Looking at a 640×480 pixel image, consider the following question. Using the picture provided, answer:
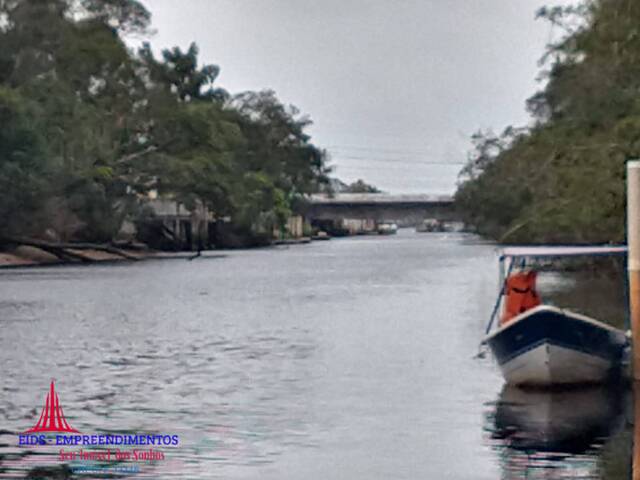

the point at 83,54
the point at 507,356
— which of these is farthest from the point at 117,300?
the point at 83,54

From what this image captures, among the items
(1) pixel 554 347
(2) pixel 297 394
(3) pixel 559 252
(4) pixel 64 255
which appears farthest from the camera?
(4) pixel 64 255

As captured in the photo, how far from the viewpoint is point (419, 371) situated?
27.3 meters

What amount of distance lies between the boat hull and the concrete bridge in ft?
515

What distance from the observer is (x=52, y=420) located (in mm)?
20406

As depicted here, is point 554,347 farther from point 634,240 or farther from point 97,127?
point 97,127

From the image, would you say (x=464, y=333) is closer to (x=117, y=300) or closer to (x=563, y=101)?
(x=117, y=300)

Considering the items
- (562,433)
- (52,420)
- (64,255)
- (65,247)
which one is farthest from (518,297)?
(64,255)

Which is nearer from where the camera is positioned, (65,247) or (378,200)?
(65,247)

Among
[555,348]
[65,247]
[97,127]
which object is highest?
[97,127]

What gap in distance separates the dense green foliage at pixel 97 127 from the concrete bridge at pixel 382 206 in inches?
2512

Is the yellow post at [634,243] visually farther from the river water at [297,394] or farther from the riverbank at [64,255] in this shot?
the riverbank at [64,255]

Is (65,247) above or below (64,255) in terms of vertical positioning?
above

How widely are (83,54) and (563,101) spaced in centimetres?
4615

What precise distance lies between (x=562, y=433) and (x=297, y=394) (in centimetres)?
572
